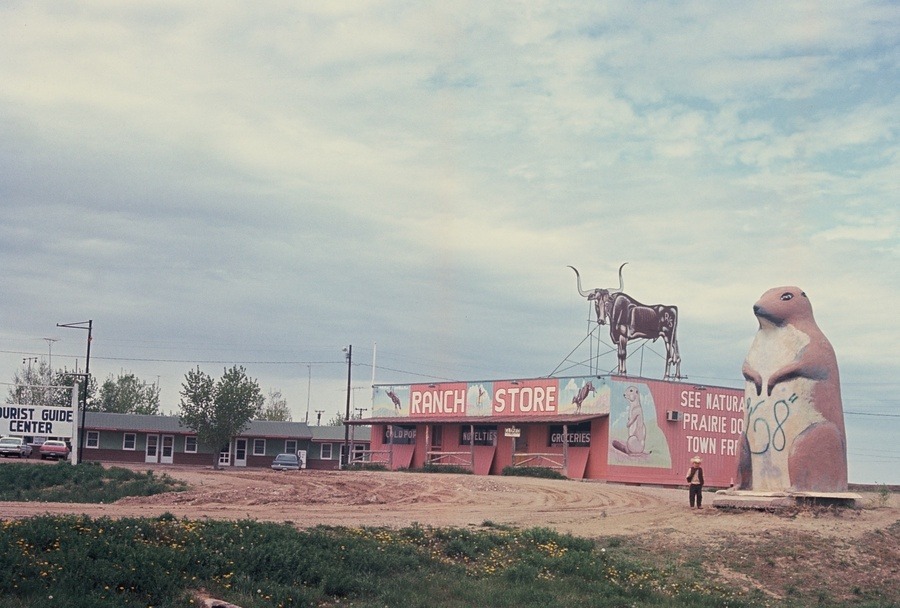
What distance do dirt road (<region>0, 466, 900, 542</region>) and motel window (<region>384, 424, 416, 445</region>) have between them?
63.6 ft

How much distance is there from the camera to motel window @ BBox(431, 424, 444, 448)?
5602 cm

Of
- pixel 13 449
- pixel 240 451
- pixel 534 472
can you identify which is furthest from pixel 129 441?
pixel 534 472

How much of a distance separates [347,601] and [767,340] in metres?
17.7

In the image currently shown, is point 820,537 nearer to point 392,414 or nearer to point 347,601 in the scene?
point 347,601

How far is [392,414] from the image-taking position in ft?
197

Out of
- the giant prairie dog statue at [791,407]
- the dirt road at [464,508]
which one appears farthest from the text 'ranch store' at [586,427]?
the giant prairie dog statue at [791,407]

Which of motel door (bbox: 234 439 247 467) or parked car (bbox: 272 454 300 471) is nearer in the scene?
parked car (bbox: 272 454 300 471)

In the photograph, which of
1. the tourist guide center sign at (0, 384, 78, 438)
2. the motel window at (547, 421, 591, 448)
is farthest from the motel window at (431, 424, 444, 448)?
the tourist guide center sign at (0, 384, 78, 438)

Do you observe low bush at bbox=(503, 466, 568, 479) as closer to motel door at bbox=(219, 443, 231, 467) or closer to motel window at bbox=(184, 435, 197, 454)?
motel door at bbox=(219, 443, 231, 467)

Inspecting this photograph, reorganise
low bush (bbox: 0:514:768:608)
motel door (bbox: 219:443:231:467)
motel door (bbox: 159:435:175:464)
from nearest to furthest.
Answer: low bush (bbox: 0:514:768:608) < motel door (bbox: 219:443:231:467) < motel door (bbox: 159:435:175:464)

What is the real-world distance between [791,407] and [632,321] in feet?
80.9

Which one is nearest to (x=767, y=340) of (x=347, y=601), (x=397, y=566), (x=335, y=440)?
(x=397, y=566)

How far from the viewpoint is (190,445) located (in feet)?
245

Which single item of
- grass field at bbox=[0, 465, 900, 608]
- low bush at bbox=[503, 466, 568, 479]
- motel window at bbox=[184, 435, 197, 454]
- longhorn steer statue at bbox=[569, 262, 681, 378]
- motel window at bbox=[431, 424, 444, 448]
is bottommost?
grass field at bbox=[0, 465, 900, 608]
